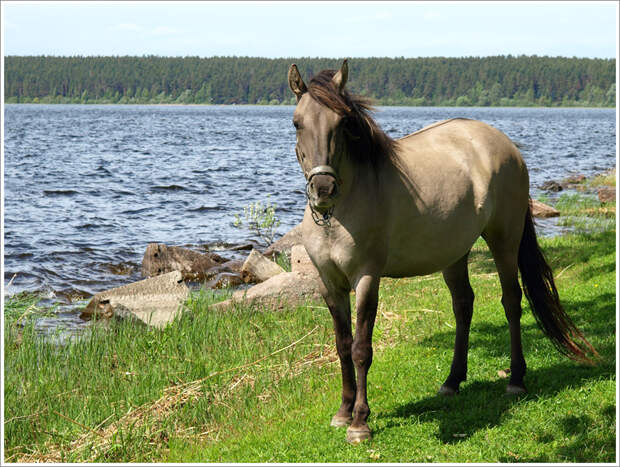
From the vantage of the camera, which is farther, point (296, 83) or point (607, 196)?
point (607, 196)

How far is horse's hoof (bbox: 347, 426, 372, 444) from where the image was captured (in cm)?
559

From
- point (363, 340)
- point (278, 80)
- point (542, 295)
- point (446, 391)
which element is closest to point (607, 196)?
point (542, 295)

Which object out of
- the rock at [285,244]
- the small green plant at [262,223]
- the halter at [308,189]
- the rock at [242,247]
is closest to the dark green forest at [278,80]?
the small green plant at [262,223]

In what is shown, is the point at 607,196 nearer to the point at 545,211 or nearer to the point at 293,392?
the point at 545,211

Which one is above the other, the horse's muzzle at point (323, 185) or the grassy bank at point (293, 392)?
the horse's muzzle at point (323, 185)

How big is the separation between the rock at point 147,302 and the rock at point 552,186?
73.7 feet

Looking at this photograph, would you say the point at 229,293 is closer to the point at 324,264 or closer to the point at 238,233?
the point at 324,264

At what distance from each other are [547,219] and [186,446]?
17.8 m

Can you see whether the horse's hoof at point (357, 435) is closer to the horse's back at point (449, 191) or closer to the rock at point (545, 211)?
the horse's back at point (449, 191)

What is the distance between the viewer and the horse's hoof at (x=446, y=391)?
6.65m

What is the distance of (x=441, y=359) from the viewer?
7.73 metres

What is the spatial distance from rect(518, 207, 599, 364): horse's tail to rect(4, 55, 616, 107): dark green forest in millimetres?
125027

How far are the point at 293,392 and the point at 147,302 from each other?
4473mm

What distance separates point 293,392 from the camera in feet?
24.1
